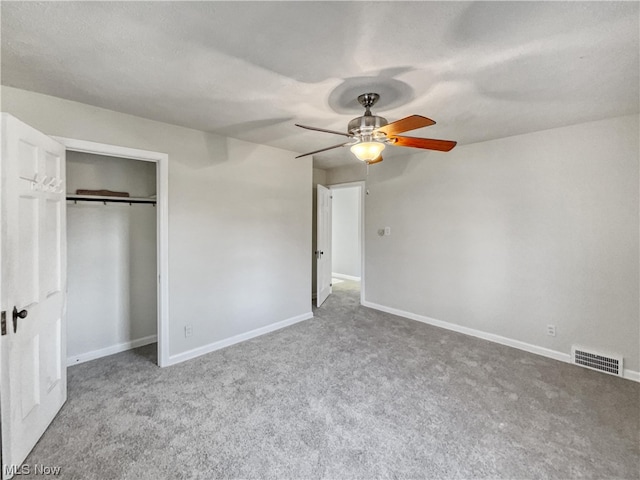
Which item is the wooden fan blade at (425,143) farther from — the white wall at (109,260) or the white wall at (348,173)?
the white wall at (109,260)

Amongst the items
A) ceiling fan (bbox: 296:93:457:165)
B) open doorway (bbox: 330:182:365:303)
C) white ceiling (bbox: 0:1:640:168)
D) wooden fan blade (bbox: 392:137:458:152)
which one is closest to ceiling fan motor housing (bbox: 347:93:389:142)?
ceiling fan (bbox: 296:93:457:165)

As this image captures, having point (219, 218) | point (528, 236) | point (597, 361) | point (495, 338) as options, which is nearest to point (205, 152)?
point (219, 218)

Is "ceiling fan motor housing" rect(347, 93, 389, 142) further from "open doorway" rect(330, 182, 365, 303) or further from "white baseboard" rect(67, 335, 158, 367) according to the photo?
"open doorway" rect(330, 182, 365, 303)

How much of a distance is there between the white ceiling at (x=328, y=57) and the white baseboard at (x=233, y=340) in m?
2.43

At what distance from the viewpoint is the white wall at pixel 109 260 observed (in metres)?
2.90

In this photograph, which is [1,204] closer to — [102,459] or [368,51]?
[102,459]

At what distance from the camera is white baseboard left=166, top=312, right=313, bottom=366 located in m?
2.94

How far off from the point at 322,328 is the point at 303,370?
1.13 m

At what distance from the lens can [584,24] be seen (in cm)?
141

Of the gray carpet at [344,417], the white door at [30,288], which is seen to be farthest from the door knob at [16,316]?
the gray carpet at [344,417]

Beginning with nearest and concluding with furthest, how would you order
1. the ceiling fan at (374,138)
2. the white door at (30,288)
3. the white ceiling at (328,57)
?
the white ceiling at (328,57) → the white door at (30,288) → the ceiling fan at (374,138)

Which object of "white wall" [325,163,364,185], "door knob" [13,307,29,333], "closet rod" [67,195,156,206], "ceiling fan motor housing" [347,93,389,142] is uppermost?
"white wall" [325,163,364,185]

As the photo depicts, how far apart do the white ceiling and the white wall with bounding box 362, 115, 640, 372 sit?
517mm

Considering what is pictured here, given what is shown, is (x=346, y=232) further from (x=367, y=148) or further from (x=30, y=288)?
(x=30, y=288)
